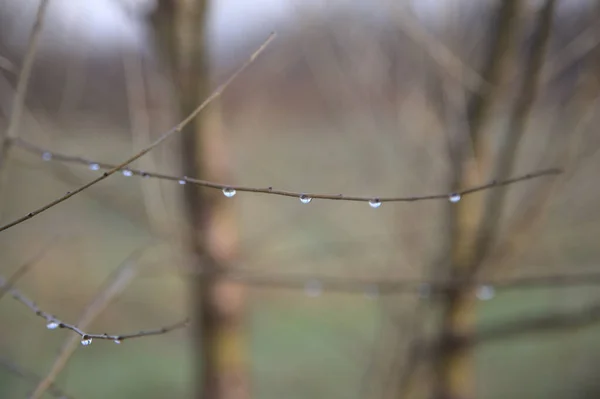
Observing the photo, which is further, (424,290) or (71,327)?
(424,290)

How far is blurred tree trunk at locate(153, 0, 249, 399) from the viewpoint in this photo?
1506 mm

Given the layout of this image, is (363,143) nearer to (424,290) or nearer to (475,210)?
(475,210)

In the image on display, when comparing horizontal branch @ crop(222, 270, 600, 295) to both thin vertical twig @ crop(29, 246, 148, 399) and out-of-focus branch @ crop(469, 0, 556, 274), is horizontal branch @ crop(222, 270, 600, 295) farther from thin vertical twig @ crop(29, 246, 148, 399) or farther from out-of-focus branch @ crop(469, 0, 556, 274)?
thin vertical twig @ crop(29, 246, 148, 399)

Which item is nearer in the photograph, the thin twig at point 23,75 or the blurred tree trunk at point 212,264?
the thin twig at point 23,75

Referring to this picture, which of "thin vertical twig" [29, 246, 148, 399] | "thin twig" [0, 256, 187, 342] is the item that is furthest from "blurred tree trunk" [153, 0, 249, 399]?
"thin twig" [0, 256, 187, 342]

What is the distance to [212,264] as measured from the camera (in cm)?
155

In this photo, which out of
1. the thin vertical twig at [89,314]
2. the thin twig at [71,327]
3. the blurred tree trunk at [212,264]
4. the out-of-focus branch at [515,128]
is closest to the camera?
the thin twig at [71,327]

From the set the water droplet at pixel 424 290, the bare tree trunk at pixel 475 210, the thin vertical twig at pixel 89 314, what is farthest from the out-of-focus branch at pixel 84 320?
the bare tree trunk at pixel 475 210

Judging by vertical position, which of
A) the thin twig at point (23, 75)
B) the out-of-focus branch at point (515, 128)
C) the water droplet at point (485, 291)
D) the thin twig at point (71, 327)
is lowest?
the thin twig at point (71, 327)

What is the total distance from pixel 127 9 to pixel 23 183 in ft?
8.32

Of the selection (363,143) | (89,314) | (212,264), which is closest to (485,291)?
(212,264)

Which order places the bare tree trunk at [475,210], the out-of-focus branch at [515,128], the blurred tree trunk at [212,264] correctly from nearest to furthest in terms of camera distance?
the out-of-focus branch at [515,128] < the bare tree trunk at [475,210] < the blurred tree trunk at [212,264]

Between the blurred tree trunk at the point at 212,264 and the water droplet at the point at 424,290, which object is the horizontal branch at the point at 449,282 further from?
the blurred tree trunk at the point at 212,264

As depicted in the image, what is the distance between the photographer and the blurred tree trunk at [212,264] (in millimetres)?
1506
